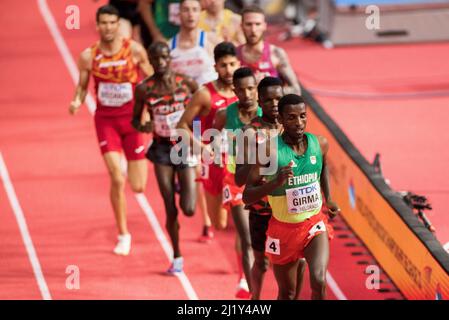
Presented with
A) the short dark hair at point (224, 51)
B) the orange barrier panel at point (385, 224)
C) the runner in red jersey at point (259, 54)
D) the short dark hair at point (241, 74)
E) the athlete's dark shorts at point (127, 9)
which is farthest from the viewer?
the athlete's dark shorts at point (127, 9)

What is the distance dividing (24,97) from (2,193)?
4.10 m

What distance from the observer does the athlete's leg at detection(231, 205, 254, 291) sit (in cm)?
892

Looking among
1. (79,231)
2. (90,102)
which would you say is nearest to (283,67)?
(79,231)

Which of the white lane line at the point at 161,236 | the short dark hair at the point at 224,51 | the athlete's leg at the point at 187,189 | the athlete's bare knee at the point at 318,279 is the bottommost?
the white lane line at the point at 161,236

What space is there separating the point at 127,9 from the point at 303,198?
24.4 feet

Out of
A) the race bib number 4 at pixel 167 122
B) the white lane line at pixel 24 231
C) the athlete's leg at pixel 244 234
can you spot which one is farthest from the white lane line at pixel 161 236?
the race bib number 4 at pixel 167 122

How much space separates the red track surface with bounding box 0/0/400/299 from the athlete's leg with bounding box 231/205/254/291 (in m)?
0.63

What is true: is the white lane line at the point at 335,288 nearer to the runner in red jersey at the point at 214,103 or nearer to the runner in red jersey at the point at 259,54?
the runner in red jersey at the point at 214,103

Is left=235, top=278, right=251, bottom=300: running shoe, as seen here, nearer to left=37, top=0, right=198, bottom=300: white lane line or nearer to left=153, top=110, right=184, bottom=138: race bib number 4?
left=37, top=0, right=198, bottom=300: white lane line

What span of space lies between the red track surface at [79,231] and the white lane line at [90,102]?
58 mm

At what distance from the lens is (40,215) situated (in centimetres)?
1167

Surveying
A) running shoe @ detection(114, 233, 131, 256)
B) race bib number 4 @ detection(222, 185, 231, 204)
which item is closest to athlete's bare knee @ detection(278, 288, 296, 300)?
race bib number 4 @ detection(222, 185, 231, 204)

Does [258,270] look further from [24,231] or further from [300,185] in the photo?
[24,231]

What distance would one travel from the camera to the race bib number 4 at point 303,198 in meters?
7.58
